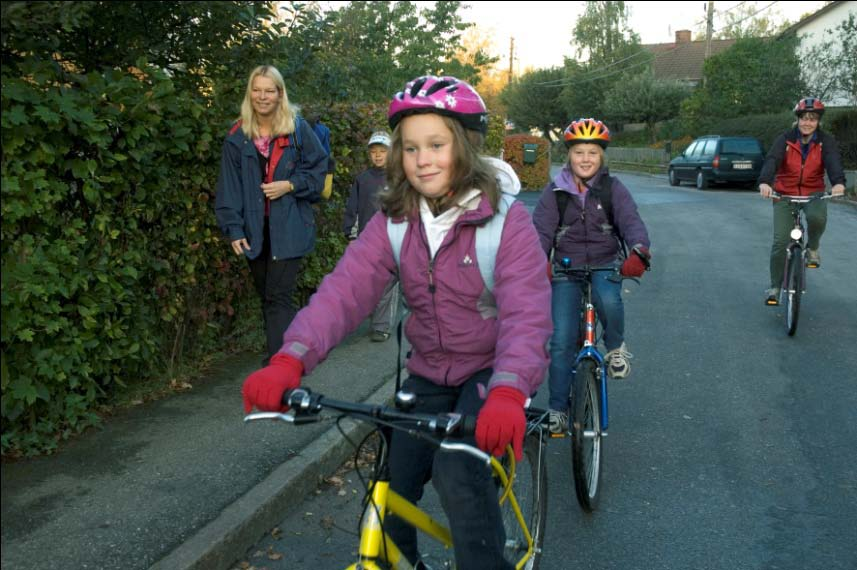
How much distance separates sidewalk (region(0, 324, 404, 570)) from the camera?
4043 millimetres

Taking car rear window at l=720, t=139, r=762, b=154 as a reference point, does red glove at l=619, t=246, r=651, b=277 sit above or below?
above

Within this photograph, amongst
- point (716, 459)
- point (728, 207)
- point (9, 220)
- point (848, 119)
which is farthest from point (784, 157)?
point (848, 119)

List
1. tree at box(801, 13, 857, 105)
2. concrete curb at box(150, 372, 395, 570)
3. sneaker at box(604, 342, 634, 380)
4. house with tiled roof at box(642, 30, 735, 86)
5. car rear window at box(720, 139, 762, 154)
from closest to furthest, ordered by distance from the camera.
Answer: concrete curb at box(150, 372, 395, 570), sneaker at box(604, 342, 634, 380), car rear window at box(720, 139, 762, 154), tree at box(801, 13, 857, 105), house with tiled roof at box(642, 30, 735, 86)

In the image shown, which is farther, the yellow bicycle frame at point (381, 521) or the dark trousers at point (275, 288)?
the dark trousers at point (275, 288)

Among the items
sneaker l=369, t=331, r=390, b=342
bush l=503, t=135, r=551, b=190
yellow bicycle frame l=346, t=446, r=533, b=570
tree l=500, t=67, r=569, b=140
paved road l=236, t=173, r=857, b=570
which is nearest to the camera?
yellow bicycle frame l=346, t=446, r=533, b=570

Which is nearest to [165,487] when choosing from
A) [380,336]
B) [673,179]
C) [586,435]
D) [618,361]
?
[586,435]

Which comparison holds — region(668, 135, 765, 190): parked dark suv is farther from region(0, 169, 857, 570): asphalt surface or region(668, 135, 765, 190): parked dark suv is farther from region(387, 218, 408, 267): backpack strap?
region(387, 218, 408, 267): backpack strap

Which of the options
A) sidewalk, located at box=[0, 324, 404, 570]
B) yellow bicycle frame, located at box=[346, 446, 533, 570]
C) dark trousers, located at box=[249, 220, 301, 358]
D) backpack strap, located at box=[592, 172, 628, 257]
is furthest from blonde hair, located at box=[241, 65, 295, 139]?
yellow bicycle frame, located at box=[346, 446, 533, 570]

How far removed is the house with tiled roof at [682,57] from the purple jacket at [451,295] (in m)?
77.9

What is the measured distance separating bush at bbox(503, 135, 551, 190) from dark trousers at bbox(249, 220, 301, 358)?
2311 cm

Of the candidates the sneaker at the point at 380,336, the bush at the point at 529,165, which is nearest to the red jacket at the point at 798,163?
the sneaker at the point at 380,336

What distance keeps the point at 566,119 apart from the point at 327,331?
247 feet

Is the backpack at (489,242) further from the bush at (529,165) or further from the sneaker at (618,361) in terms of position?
the bush at (529,165)

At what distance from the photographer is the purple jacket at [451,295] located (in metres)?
2.86
